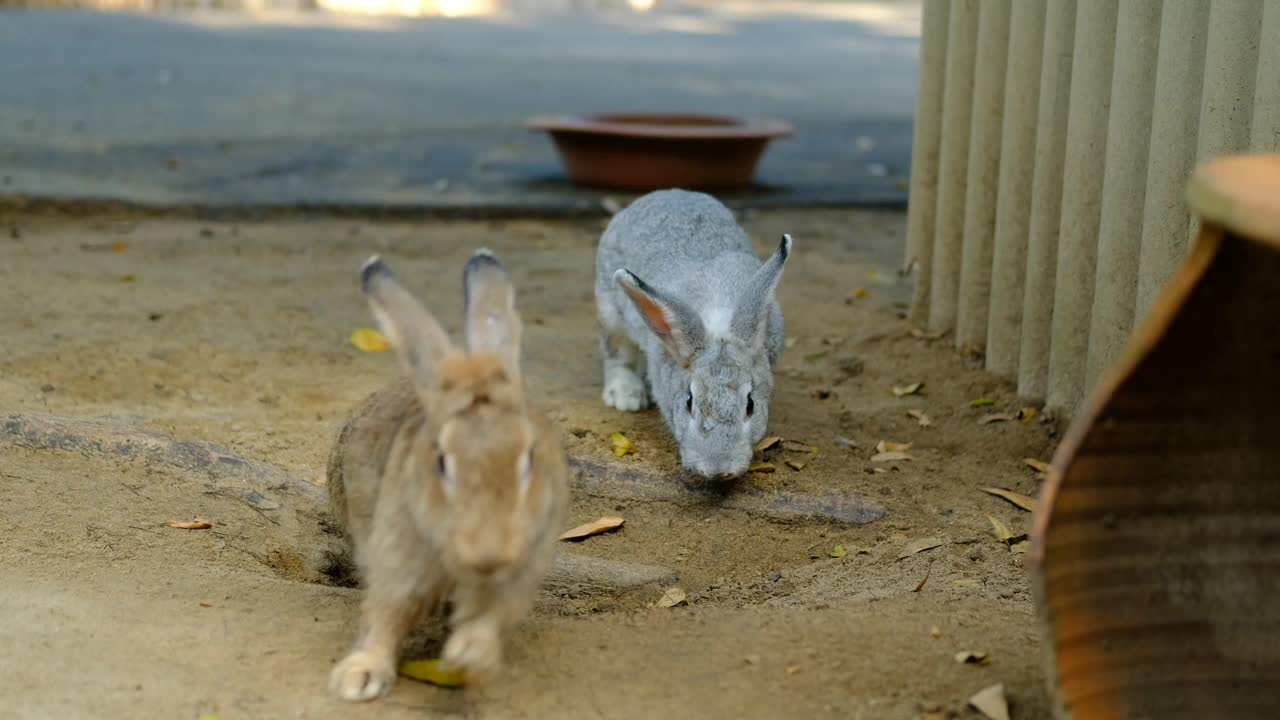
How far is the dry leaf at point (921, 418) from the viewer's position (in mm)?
5648

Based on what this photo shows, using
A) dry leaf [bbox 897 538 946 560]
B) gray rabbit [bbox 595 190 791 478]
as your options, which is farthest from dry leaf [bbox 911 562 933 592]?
gray rabbit [bbox 595 190 791 478]

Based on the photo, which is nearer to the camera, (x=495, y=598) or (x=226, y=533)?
(x=495, y=598)

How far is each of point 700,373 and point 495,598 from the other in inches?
80.8

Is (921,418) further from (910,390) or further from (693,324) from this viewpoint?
(693,324)

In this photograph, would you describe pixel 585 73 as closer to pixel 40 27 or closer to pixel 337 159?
pixel 337 159

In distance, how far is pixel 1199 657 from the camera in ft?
10.3

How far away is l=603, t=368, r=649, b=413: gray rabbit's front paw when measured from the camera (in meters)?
5.81

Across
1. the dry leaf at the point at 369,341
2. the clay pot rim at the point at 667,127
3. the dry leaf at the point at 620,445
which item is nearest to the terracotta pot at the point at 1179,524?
the dry leaf at the point at 620,445

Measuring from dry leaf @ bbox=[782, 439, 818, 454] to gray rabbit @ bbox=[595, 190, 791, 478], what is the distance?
0.22m

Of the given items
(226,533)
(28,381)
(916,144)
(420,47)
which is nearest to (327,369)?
(28,381)

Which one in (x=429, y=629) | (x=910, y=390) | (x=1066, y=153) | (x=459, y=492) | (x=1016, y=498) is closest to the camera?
(x=459, y=492)

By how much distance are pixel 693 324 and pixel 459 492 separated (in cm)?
230

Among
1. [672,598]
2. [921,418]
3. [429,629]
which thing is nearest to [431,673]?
[429,629]

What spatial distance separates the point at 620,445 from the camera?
536 cm
